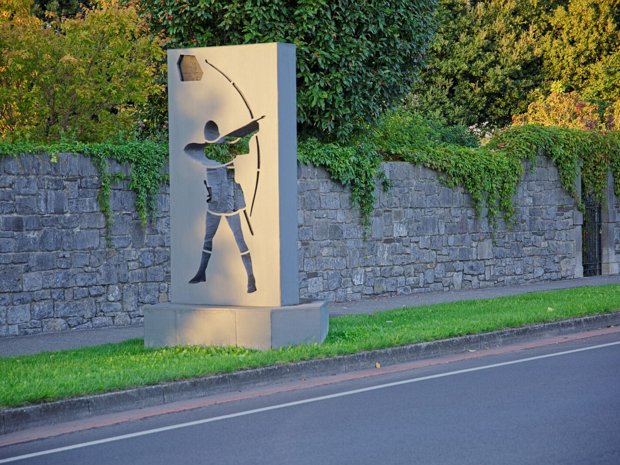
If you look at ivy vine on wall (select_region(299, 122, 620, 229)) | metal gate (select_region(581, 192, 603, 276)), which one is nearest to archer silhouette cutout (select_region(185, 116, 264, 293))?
ivy vine on wall (select_region(299, 122, 620, 229))

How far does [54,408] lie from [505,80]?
112ft

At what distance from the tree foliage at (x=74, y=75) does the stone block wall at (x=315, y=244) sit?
453 centimetres

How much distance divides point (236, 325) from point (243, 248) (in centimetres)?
97

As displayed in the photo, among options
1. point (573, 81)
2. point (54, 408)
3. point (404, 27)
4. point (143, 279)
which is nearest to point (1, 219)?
point (143, 279)

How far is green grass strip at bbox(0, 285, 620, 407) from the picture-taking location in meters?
10.4

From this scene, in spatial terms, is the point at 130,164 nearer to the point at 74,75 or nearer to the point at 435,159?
the point at 74,75

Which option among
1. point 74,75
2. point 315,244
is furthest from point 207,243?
point 74,75

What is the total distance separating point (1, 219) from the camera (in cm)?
1496

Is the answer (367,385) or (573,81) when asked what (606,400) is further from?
(573,81)

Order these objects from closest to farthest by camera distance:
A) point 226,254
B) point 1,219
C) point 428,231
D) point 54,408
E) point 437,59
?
1. point 54,408
2. point 226,254
3. point 1,219
4. point 428,231
5. point 437,59

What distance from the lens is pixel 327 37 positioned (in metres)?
18.5

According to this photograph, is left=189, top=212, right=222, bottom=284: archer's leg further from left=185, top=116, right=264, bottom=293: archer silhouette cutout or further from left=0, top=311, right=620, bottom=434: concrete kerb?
left=0, top=311, right=620, bottom=434: concrete kerb

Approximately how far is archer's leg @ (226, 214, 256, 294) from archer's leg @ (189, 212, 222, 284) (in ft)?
0.63

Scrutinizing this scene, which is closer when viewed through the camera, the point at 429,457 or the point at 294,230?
the point at 429,457
